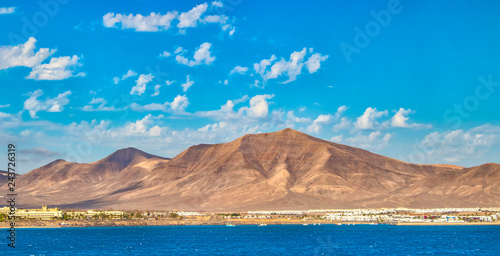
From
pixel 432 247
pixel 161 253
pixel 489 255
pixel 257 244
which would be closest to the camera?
pixel 489 255

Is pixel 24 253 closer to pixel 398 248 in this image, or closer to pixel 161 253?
pixel 161 253

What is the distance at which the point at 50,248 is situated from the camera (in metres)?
149

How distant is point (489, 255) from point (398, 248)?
21.3m

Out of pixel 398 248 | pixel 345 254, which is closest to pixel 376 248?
pixel 398 248

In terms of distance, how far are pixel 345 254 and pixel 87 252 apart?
52.9 metres

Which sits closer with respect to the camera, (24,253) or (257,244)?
(24,253)

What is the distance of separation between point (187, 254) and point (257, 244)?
30.7 m

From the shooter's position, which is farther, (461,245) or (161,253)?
(461,245)

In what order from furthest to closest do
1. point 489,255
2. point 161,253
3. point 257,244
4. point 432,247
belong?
point 257,244 < point 432,247 < point 161,253 < point 489,255

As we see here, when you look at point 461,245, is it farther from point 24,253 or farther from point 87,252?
point 24,253

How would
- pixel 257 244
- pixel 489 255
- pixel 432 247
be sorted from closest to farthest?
pixel 489 255 < pixel 432 247 < pixel 257 244

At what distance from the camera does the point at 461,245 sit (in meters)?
149

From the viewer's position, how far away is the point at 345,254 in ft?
415

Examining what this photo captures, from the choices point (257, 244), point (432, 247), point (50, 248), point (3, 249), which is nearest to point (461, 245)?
point (432, 247)
